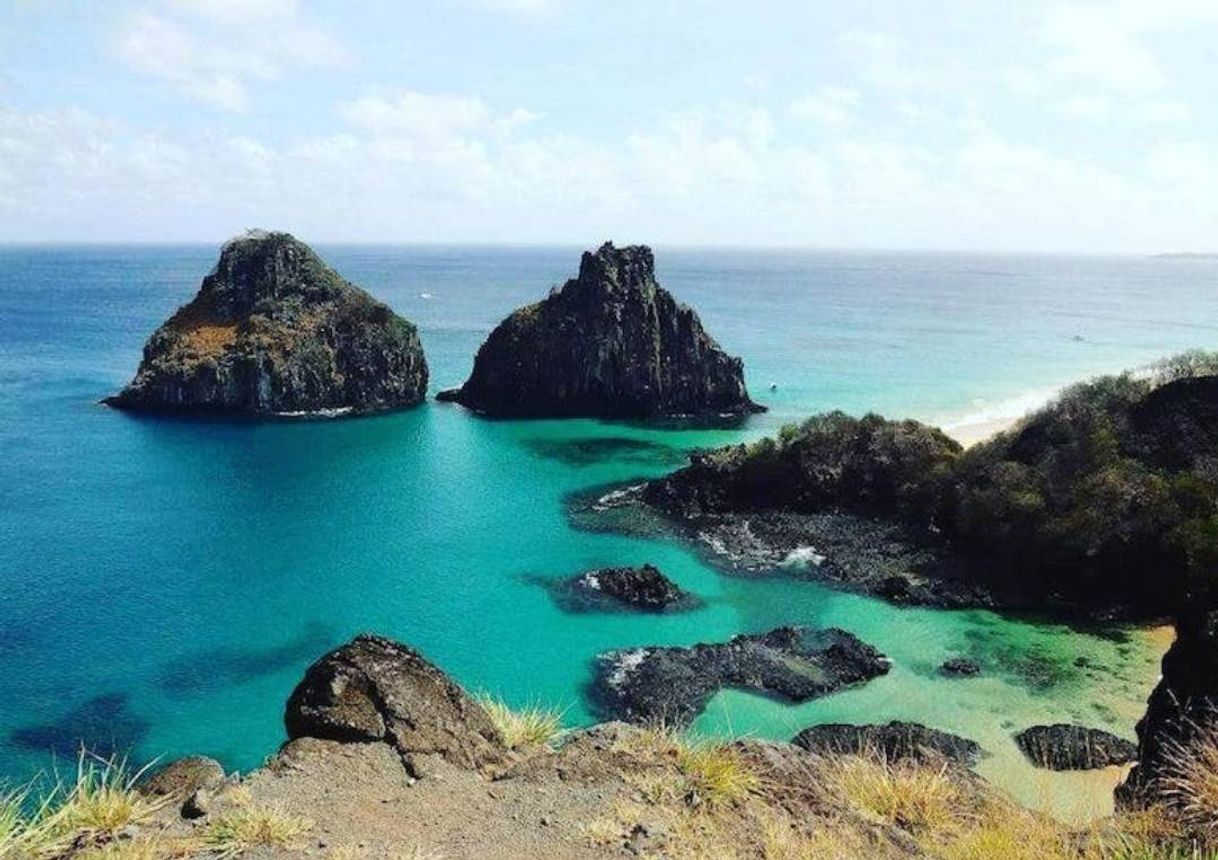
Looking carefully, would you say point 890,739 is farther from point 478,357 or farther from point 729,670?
point 478,357

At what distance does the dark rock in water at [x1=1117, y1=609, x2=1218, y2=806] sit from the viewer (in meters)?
16.0

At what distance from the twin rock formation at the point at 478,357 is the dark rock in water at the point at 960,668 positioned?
59.1m

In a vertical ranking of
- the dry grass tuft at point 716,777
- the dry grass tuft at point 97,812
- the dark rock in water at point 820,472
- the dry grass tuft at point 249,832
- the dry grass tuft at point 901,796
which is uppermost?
the dry grass tuft at point 97,812

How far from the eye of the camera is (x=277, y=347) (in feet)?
319

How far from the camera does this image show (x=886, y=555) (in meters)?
53.6

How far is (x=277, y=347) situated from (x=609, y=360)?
1397 inches

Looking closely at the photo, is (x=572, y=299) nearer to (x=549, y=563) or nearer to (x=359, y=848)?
(x=549, y=563)

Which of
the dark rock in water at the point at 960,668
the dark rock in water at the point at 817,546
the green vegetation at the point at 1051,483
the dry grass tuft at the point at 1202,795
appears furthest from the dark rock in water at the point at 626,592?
the dry grass tuft at the point at 1202,795

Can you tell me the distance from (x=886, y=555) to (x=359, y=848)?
4635 centimetres

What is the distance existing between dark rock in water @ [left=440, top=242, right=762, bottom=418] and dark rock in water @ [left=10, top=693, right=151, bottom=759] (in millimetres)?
63552

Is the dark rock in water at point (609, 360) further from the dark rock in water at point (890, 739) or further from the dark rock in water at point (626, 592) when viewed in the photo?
the dark rock in water at point (890, 739)

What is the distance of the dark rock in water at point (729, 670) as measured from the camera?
3669 cm

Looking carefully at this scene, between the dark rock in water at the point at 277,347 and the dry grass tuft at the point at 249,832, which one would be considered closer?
the dry grass tuft at the point at 249,832

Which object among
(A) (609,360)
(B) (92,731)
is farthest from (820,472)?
(B) (92,731)
